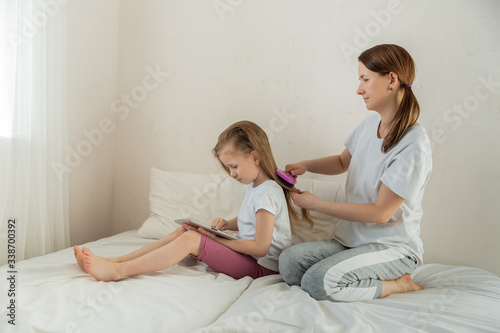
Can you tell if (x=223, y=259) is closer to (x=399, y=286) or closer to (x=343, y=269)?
(x=343, y=269)

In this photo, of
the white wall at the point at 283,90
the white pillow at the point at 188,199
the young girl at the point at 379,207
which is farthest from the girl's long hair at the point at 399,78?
the white pillow at the point at 188,199

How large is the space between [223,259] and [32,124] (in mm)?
939

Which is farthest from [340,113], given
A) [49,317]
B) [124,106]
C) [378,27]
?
[49,317]

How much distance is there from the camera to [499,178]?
1.67 metres

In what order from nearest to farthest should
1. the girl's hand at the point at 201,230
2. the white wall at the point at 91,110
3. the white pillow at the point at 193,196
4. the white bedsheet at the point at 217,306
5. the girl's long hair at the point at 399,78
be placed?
the white bedsheet at the point at 217,306 < the girl's long hair at the point at 399,78 < the girl's hand at the point at 201,230 < the white pillow at the point at 193,196 < the white wall at the point at 91,110

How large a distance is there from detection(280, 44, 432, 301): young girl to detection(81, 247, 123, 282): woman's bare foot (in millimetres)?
541

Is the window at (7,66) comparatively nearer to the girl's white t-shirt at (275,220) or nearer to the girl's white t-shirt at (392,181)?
the girl's white t-shirt at (275,220)

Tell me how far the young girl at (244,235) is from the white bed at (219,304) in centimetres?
6

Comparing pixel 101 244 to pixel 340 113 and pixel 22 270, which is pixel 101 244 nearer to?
pixel 22 270

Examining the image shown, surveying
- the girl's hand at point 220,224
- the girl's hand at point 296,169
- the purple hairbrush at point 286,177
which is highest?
the girl's hand at point 296,169

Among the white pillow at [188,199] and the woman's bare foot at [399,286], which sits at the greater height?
the white pillow at [188,199]

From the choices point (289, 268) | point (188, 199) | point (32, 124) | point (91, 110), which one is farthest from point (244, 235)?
point (91, 110)

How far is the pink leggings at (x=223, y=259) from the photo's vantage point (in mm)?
1458

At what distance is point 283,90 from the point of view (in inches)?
77.0
